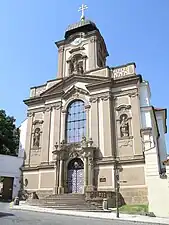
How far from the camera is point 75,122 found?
82.2ft

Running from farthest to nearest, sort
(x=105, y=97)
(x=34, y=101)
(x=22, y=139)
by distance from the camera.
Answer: (x=34, y=101) < (x=22, y=139) < (x=105, y=97)

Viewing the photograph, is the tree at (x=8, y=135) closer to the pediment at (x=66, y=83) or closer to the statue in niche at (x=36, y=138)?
the statue in niche at (x=36, y=138)

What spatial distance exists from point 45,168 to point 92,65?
1284 cm

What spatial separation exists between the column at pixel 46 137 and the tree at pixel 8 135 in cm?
781

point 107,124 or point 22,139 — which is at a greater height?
point 107,124

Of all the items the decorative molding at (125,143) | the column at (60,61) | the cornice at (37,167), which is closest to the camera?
the decorative molding at (125,143)

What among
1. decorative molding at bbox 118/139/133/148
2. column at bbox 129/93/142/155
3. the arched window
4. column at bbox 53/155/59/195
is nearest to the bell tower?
the arched window

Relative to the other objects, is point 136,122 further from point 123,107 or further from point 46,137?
point 46,137

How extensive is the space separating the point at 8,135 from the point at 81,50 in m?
14.6

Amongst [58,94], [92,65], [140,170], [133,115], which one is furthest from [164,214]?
[92,65]

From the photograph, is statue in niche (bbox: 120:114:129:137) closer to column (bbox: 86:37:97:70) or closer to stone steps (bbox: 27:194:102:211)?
stone steps (bbox: 27:194:102:211)

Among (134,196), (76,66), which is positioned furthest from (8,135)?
(134,196)

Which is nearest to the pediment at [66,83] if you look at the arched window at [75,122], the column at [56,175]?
the arched window at [75,122]

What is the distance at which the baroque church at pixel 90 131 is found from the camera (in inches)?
820
